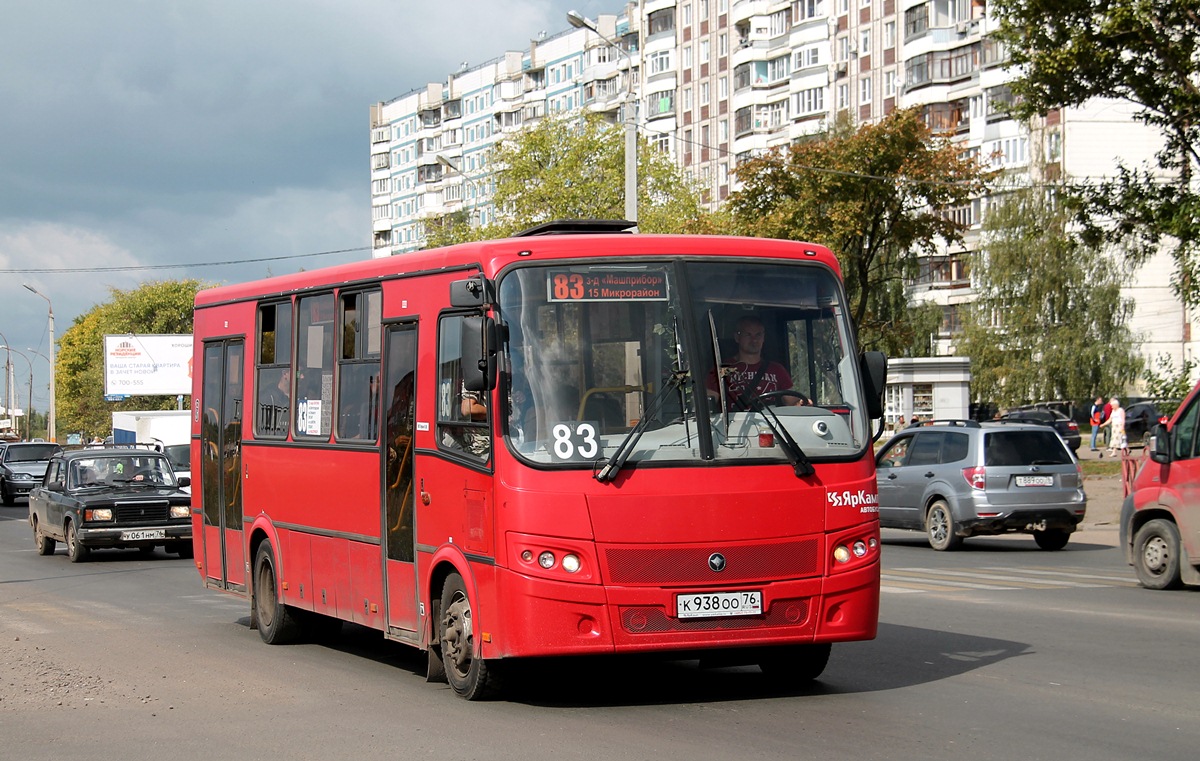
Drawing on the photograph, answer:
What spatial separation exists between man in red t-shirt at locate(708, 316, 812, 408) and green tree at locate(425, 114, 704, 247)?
4954cm

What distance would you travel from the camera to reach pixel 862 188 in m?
53.7

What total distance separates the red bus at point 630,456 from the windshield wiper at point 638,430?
0.01 m

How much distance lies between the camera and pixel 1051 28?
2800cm

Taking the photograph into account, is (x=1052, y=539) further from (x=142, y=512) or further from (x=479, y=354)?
(x=479, y=354)

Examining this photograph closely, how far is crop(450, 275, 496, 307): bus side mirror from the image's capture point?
9344 millimetres

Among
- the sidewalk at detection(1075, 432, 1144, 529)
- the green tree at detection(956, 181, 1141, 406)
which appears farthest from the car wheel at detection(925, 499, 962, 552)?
the green tree at detection(956, 181, 1141, 406)

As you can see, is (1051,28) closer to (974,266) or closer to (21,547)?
(21,547)

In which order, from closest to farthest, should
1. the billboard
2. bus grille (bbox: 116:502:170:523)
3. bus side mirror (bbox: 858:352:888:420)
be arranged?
bus side mirror (bbox: 858:352:888:420) → bus grille (bbox: 116:502:170:523) → the billboard

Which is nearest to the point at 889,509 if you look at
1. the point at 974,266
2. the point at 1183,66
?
the point at 1183,66

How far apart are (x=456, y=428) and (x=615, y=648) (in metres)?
1.75

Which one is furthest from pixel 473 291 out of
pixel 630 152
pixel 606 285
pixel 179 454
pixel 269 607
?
pixel 179 454

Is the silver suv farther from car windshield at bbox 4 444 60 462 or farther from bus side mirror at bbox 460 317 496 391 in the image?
car windshield at bbox 4 444 60 462

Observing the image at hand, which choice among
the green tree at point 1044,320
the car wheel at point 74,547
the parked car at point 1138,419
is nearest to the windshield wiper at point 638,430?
the car wheel at point 74,547

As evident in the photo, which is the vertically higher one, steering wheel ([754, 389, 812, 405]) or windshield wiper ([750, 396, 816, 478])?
steering wheel ([754, 389, 812, 405])
